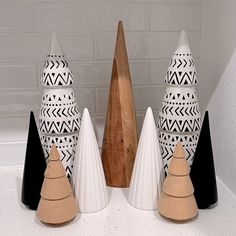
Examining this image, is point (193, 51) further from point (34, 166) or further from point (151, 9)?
point (34, 166)

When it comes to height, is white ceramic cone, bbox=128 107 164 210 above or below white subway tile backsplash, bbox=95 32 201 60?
below

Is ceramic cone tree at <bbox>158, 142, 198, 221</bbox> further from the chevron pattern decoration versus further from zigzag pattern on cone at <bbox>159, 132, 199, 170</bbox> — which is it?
the chevron pattern decoration

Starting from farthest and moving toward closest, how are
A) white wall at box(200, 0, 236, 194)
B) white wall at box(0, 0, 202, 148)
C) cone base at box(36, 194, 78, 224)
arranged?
white wall at box(0, 0, 202, 148), white wall at box(200, 0, 236, 194), cone base at box(36, 194, 78, 224)

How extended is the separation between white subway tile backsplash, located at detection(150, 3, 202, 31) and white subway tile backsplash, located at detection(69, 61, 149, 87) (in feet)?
0.33

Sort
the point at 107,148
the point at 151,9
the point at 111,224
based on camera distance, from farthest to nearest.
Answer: the point at 151,9 < the point at 107,148 < the point at 111,224

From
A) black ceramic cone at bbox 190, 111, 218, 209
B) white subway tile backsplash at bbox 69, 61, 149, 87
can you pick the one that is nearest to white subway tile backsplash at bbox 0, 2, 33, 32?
white subway tile backsplash at bbox 69, 61, 149, 87

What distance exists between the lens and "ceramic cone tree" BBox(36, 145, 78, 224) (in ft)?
1.92

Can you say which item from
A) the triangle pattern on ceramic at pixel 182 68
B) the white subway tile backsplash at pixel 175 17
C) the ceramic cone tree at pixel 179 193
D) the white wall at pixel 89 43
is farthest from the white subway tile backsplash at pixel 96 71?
the ceramic cone tree at pixel 179 193

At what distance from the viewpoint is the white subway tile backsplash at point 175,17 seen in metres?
0.84

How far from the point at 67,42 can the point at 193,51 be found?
321 mm

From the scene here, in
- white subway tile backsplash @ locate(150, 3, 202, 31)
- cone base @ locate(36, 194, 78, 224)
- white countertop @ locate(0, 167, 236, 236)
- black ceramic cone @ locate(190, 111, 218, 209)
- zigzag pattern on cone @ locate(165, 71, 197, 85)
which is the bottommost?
white countertop @ locate(0, 167, 236, 236)

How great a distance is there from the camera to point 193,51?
2.89 ft

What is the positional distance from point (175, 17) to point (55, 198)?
531 millimetres

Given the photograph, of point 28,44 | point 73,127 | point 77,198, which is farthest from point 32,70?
point 77,198
